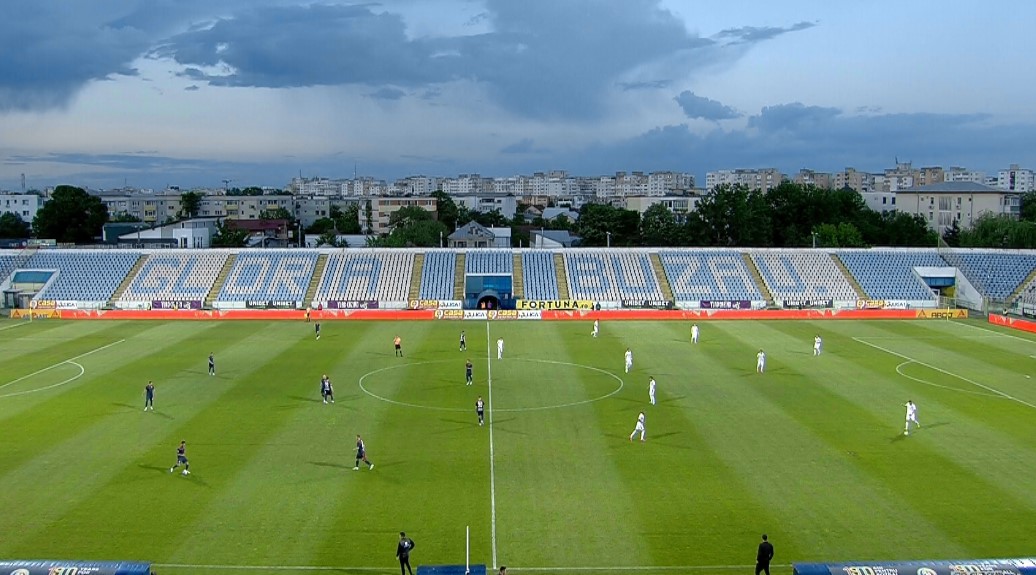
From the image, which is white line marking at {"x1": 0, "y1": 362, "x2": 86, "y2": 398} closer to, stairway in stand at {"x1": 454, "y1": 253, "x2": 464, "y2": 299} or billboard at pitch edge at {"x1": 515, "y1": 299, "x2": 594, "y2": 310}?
stairway in stand at {"x1": 454, "y1": 253, "x2": 464, "y2": 299}

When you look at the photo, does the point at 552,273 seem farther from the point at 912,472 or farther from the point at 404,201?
the point at 404,201

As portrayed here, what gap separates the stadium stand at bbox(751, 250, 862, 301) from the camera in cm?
6962

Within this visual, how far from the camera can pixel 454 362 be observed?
44656 millimetres

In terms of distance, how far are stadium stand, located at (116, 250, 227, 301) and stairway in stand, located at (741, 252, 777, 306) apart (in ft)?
147

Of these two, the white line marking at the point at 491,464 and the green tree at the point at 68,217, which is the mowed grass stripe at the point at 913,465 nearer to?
the white line marking at the point at 491,464

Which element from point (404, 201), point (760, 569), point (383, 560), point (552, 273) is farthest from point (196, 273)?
point (404, 201)

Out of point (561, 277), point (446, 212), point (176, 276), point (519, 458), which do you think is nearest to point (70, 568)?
point (519, 458)

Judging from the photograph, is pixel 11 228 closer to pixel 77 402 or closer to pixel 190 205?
pixel 190 205

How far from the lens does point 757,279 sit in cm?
7238

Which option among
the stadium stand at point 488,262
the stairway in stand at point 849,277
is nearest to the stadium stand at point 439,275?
the stadium stand at point 488,262

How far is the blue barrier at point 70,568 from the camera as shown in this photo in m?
17.6

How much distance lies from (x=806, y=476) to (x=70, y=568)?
19.5 meters

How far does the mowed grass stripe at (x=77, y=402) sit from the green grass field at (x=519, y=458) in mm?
165

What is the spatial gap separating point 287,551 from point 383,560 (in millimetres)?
2362
